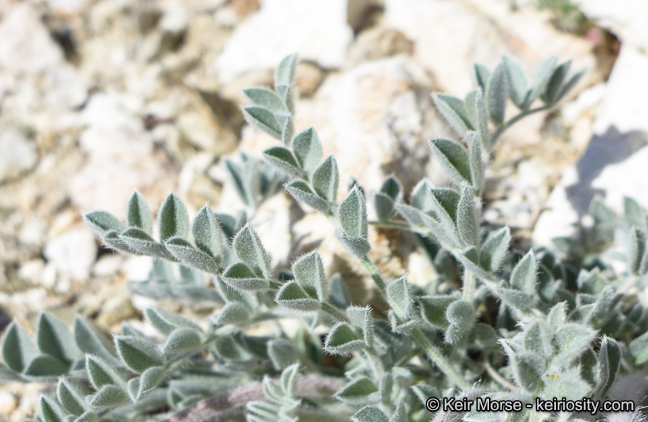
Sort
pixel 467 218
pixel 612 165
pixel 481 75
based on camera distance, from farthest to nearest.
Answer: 1. pixel 612 165
2. pixel 481 75
3. pixel 467 218

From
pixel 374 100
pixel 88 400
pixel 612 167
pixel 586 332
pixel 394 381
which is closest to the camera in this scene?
pixel 586 332

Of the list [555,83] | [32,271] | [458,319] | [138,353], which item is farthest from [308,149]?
[32,271]

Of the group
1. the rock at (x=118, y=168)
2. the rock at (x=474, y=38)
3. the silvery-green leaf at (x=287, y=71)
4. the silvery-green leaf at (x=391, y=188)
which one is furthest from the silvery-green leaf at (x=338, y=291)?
the rock at (x=474, y=38)

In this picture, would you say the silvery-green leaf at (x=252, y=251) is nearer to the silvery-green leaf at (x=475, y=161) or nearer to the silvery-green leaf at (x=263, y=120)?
the silvery-green leaf at (x=263, y=120)

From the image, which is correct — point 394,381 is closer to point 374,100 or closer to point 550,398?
point 550,398

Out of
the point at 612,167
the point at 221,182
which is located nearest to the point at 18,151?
the point at 221,182

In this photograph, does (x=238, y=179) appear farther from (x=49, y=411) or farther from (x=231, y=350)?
Result: (x=49, y=411)

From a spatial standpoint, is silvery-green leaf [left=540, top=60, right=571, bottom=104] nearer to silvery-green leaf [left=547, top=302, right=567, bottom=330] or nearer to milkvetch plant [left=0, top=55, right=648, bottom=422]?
milkvetch plant [left=0, top=55, right=648, bottom=422]

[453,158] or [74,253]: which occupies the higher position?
[453,158]
